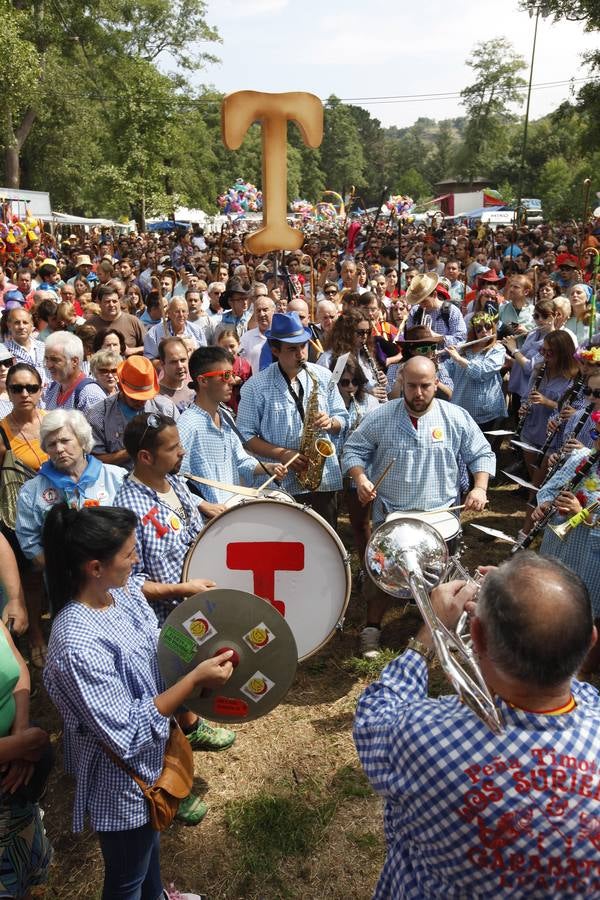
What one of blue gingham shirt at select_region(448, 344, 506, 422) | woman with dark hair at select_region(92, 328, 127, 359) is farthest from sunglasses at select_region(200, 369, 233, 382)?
blue gingham shirt at select_region(448, 344, 506, 422)

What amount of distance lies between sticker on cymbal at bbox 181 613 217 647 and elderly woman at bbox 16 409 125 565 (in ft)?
5.54

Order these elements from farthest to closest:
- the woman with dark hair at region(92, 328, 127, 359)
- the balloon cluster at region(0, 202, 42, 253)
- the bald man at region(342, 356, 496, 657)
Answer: the balloon cluster at region(0, 202, 42, 253), the woman with dark hair at region(92, 328, 127, 359), the bald man at region(342, 356, 496, 657)

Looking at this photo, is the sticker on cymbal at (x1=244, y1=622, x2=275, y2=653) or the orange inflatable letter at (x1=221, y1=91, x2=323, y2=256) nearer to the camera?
the sticker on cymbal at (x1=244, y1=622, x2=275, y2=653)

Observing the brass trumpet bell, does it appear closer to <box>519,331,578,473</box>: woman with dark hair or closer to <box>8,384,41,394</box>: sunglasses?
<box>8,384,41,394</box>: sunglasses

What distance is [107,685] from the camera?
2379 millimetres

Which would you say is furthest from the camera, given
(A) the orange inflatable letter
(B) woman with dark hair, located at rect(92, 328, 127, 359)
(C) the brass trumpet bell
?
(B) woman with dark hair, located at rect(92, 328, 127, 359)

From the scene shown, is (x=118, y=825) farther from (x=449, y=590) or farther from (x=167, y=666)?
(x=449, y=590)

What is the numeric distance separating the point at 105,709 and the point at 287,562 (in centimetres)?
157

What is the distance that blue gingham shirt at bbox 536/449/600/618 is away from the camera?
170 inches

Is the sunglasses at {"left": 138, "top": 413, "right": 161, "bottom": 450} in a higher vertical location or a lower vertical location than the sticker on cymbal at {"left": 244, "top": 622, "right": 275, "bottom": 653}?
higher

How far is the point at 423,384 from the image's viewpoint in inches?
180

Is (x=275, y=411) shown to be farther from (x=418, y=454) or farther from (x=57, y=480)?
(x=57, y=480)

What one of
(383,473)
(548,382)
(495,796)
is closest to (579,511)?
(383,473)

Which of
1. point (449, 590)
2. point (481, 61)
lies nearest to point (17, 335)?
point (449, 590)
